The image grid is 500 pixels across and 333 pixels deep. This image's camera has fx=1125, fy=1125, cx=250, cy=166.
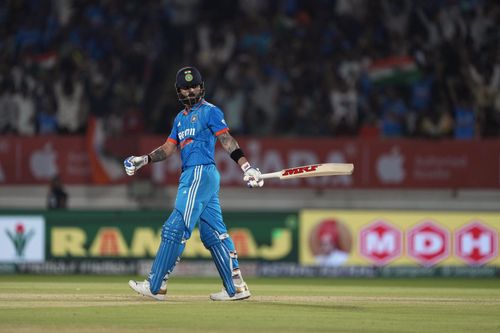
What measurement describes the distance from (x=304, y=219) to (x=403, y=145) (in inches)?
108

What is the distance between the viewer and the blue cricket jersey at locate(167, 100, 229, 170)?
1119 centimetres

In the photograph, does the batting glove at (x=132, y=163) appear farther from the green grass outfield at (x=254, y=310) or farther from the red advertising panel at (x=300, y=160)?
the red advertising panel at (x=300, y=160)

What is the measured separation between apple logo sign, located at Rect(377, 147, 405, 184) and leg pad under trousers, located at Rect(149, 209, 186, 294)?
1008 centimetres

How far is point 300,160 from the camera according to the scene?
20.8 metres

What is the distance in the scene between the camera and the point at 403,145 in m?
20.6

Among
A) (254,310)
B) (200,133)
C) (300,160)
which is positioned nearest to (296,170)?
(200,133)

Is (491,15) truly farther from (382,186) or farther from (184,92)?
(184,92)

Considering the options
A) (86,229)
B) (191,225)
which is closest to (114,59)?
(86,229)

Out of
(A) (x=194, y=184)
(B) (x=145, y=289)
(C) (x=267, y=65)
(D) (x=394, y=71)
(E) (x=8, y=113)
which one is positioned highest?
(C) (x=267, y=65)

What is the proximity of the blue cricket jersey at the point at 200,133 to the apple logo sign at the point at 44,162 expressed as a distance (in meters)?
10.2

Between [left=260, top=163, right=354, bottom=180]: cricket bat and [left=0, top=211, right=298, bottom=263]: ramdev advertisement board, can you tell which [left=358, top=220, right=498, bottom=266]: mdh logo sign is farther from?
[left=260, top=163, right=354, bottom=180]: cricket bat

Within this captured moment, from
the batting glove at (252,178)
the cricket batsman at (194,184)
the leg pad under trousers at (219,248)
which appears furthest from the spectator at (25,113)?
the batting glove at (252,178)

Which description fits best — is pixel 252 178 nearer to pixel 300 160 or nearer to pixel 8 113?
pixel 300 160

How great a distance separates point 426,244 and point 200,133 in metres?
8.75
